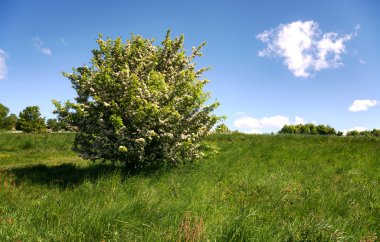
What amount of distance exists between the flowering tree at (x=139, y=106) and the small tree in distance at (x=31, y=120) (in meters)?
91.4

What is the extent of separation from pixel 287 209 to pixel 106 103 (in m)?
7.09

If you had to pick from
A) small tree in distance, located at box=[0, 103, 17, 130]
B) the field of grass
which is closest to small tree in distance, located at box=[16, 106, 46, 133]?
small tree in distance, located at box=[0, 103, 17, 130]

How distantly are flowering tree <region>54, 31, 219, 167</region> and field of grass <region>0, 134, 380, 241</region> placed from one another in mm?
1070

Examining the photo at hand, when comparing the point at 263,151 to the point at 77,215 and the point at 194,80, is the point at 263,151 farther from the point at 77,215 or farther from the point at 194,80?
the point at 77,215

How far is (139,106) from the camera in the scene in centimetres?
1151

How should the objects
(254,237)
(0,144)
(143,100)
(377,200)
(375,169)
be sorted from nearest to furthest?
1. (254,237)
2. (377,200)
3. (143,100)
4. (375,169)
5. (0,144)

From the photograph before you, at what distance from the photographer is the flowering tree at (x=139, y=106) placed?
11930 millimetres

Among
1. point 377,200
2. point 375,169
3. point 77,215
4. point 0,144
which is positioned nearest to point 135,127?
point 77,215

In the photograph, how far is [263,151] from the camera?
1938cm

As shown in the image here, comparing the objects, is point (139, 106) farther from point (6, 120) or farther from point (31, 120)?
point (6, 120)

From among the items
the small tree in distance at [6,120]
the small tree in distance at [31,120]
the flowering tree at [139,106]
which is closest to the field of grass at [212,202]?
the flowering tree at [139,106]

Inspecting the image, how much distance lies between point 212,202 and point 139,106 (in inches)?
171

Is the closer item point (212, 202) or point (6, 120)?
point (212, 202)

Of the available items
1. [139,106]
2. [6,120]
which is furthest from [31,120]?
[139,106]
